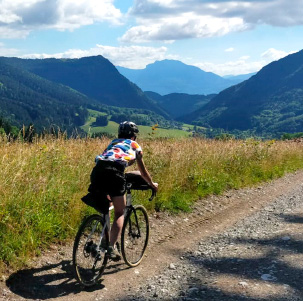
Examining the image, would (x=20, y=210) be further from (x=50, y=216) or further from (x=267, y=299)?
(x=267, y=299)

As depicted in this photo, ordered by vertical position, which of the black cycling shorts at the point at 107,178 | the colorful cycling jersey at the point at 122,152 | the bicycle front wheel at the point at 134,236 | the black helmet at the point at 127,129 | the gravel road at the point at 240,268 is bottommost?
the gravel road at the point at 240,268

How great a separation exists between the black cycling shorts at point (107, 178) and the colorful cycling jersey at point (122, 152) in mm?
74

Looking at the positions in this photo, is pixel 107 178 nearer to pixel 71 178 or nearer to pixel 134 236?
pixel 134 236

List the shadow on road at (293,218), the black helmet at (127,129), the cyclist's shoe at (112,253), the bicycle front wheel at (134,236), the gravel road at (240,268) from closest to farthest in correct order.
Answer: the gravel road at (240,268), the cyclist's shoe at (112,253), the black helmet at (127,129), the bicycle front wheel at (134,236), the shadow on road at (293,218)

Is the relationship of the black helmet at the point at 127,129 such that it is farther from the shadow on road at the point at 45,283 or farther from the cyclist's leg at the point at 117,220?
the shadow on road at the point at 45,283

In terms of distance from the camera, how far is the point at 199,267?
248 inches

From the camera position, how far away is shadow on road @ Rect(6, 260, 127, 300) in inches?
203

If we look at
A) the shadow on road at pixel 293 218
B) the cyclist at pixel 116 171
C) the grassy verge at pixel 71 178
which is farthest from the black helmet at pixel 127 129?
the shadow on road at pixel 293 218

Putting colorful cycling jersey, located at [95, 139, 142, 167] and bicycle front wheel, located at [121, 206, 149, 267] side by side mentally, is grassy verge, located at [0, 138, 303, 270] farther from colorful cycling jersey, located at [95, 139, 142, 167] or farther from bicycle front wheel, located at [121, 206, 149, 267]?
colorful cycling jersey, located at [95, 139, 142, 167]

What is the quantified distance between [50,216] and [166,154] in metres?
5.35

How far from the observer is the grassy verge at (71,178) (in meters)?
6.06

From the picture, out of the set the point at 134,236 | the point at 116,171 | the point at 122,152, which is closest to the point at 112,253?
the point at 134,236

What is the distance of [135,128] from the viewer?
19.4ft

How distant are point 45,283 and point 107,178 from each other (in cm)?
180
